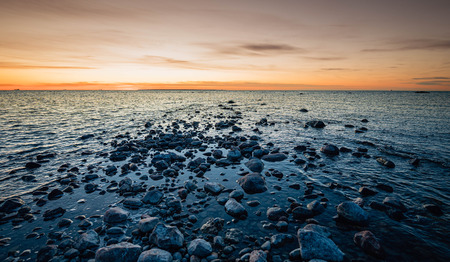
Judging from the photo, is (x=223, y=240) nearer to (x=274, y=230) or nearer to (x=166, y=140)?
(x=274, y=230)

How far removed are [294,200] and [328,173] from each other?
444cm

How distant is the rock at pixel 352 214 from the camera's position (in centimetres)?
753

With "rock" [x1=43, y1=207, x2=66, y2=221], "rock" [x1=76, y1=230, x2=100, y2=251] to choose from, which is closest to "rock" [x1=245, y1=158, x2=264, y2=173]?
"rock" [x1=76, y1=230, x2=100, y2=251]

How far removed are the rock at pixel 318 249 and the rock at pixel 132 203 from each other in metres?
6.73

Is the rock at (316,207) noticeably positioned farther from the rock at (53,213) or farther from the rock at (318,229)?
the rock at (53,213)

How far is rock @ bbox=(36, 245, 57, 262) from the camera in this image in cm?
580

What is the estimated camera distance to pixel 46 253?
595 cm

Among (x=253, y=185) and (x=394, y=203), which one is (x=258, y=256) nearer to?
(x=253, y=185)

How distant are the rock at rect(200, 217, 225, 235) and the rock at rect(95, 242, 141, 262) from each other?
87.7 inches

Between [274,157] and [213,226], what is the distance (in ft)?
28.7

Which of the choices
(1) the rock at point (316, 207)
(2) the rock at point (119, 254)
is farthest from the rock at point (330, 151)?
(2) the rock at point (119, 254)

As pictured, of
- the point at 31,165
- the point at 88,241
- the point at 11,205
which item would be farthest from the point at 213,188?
the point at 31,165

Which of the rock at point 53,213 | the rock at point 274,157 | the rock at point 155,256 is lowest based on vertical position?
the rock at point 53,213

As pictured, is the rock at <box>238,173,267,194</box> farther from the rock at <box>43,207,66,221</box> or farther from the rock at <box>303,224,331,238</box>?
the rock at <box>43,207,66,221</box>
